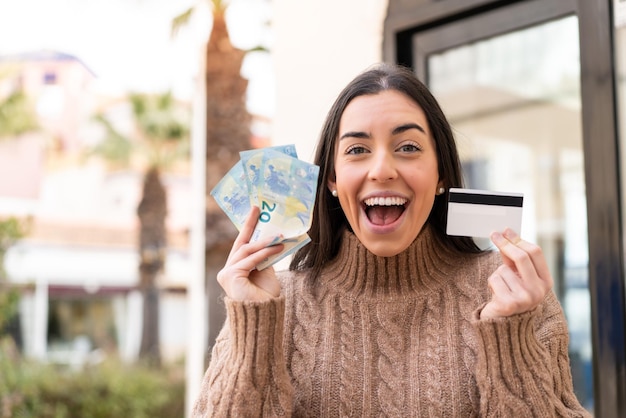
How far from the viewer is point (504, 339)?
5.53 ft

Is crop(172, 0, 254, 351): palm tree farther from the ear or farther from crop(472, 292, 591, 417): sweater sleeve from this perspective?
crop(472, 292, 591, 417): sweater sleeve

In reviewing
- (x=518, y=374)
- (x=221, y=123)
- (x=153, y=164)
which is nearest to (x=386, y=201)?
(x=518, y=374)

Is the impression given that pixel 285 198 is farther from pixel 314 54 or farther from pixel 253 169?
pixel 314 54

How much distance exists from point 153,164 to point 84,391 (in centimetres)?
479

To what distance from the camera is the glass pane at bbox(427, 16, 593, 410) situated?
5199mm

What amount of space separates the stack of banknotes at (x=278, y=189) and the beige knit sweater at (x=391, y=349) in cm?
17

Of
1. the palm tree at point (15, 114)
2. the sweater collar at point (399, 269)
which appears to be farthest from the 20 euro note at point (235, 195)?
the palm tree at point (15, 114)

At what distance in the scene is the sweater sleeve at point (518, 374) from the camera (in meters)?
1.66

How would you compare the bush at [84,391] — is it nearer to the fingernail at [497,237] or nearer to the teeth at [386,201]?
the teeth at [386,201]

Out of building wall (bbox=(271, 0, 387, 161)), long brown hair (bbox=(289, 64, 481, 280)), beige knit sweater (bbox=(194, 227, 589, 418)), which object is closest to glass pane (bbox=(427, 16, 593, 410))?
building wall (bbox=(271, 0, 387, 161))

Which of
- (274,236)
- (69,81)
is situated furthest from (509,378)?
(69,81)

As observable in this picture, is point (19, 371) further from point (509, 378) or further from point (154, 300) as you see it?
point (509, 378)

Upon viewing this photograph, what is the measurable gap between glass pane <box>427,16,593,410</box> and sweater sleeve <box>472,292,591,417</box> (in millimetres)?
2863

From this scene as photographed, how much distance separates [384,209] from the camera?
1859 millimetres
